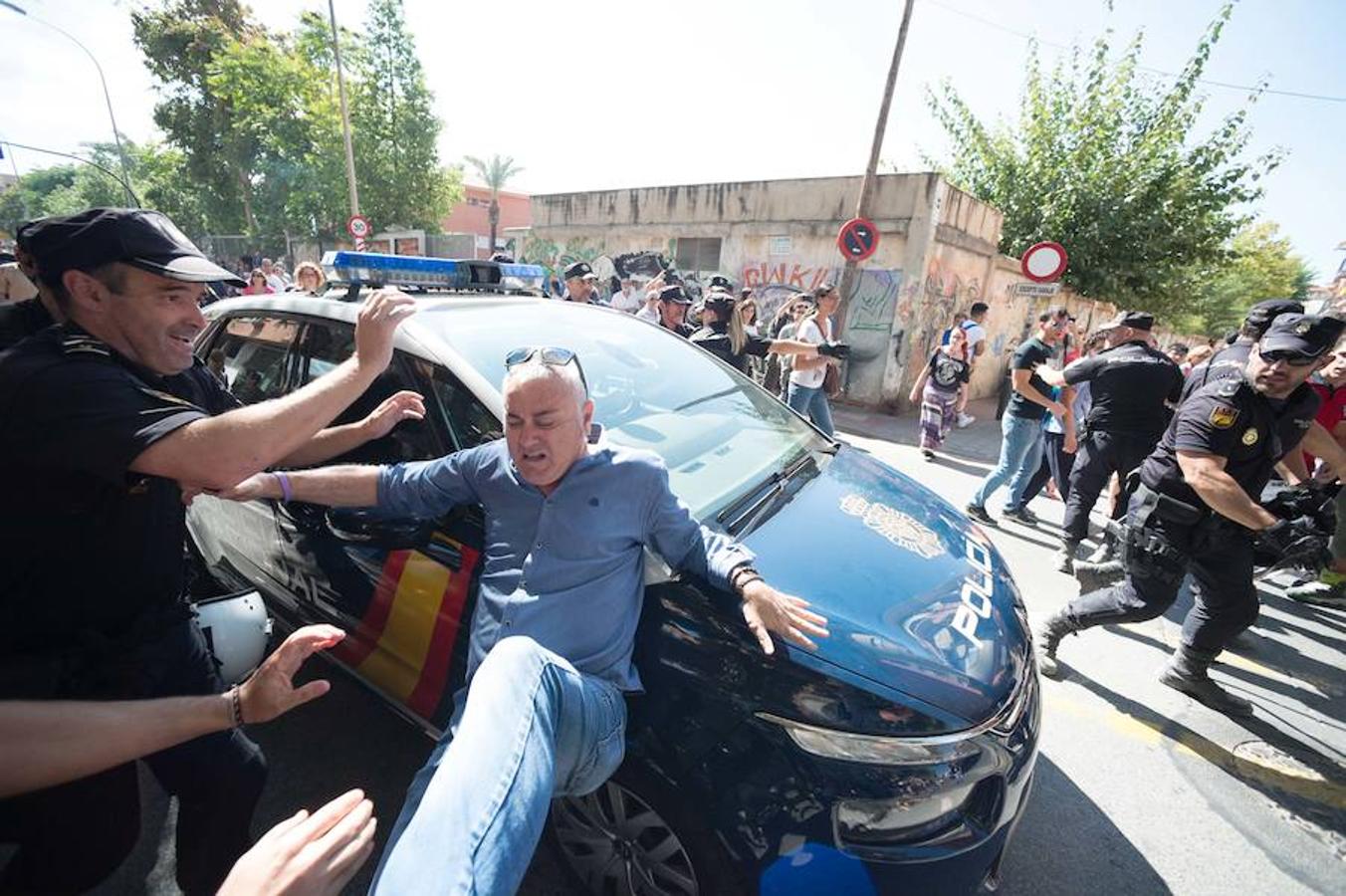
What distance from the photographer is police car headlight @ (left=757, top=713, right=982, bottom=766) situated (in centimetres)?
133

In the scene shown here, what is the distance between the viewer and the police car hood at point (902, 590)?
4.72 ft

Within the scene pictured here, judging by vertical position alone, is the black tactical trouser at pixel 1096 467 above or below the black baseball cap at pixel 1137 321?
below

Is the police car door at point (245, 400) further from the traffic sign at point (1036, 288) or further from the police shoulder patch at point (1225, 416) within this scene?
the traffic sign at point (1036, 288)

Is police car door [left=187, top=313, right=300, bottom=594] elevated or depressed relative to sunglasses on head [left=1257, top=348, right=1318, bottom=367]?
depressed

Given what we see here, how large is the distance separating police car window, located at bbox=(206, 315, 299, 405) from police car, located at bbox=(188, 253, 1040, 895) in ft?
0.05

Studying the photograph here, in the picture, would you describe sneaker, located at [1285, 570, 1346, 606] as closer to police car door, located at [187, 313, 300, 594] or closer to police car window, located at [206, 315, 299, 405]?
police car door, located at [187, 313, 300, 594]

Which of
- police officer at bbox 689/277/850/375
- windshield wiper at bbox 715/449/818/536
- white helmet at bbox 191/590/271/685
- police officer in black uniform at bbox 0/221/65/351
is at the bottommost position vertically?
white helmet at bbox 191/590/271/685

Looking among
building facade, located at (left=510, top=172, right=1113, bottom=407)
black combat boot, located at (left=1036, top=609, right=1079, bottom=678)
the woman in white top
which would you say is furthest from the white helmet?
building facade, located at (left=510, top=172, right=1113, bottom=407)

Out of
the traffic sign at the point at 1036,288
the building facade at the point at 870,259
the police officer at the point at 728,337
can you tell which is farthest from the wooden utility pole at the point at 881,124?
the police officer at the point at 728,337

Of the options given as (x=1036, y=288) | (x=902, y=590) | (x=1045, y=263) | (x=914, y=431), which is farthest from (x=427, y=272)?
(x=1036, y=288)

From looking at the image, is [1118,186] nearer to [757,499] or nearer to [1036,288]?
[1036,288]

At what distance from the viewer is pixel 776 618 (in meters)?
1.39

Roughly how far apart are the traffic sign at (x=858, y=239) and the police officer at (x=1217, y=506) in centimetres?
592

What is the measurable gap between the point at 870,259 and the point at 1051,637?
820 cm
